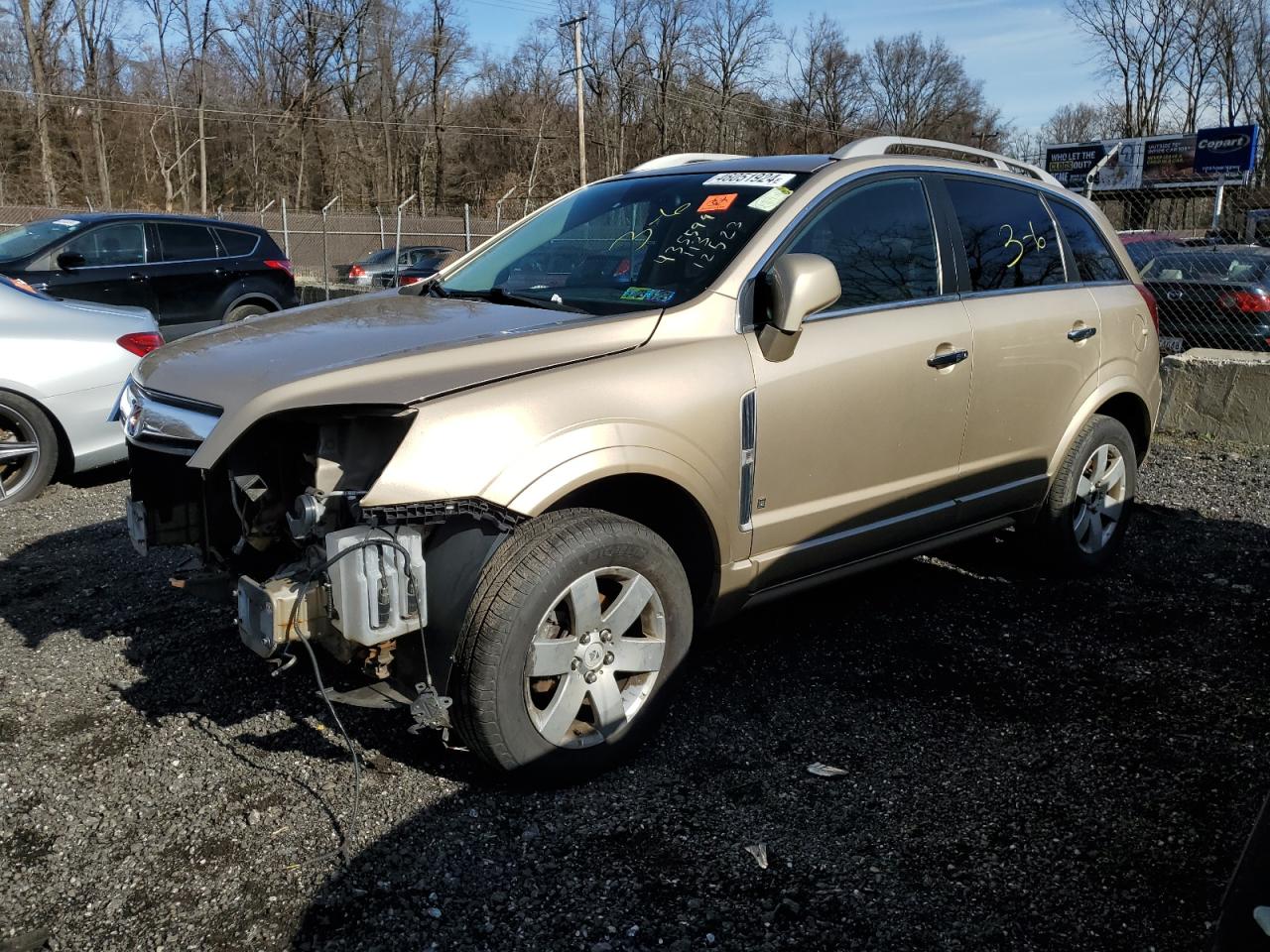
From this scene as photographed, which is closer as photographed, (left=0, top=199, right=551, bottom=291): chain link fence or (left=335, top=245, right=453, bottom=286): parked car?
(left=335, top=245, right=453, bottom=286): parked car

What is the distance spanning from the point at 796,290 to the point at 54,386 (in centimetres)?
469

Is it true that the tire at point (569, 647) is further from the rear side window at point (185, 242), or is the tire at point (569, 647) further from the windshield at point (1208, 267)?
the windshield at point (1208, 267)

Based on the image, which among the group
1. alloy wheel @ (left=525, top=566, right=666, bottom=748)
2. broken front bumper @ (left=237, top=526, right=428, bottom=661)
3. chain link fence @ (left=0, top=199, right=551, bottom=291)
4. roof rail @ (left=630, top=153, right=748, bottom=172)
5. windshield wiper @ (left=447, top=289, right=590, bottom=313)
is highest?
chain link fence @ (left=0, top=199, right=551, bottom=291)

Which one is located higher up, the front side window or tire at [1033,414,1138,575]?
the front side window

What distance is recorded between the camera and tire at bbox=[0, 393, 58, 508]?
5.84m

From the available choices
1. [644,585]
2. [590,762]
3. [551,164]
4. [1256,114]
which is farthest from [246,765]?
[1256,114]

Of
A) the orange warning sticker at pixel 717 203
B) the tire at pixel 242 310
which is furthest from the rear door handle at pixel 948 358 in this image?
the tire at pixel 242 310

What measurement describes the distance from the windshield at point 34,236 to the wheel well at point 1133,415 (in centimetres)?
937

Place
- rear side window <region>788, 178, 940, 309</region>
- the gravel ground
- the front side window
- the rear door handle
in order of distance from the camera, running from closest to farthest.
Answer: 1. the gravel ground
2. rear side window <region>788, 178, 940, 309</region>
3. the rear door handle
4. the front side window

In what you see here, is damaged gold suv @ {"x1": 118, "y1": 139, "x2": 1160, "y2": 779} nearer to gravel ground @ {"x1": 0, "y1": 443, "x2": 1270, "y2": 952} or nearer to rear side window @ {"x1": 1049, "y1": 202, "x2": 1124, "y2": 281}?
rear side window @ {"x1": 1049, "y1": 202, "x2": 1124, "y2": 281}

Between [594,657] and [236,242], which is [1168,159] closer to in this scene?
[236,242]

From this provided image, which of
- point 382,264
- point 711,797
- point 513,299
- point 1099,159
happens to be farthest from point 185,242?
point 1099,159

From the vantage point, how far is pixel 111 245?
33.4 ft

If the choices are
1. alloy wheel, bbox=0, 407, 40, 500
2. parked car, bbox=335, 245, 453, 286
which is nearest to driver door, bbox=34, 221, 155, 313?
alloy wheel, bbox=0, 407, 40, 500
